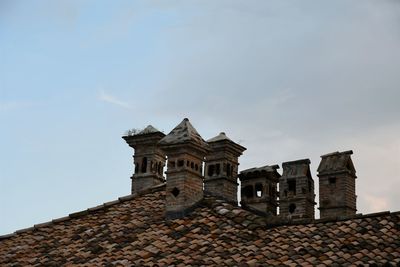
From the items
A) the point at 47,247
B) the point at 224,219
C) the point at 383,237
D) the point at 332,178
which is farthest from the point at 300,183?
the point at 47,247

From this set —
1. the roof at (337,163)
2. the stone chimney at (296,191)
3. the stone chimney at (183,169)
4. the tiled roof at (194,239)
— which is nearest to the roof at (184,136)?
the stone chimney at (183,169)

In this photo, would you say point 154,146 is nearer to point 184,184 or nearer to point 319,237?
point 184,184

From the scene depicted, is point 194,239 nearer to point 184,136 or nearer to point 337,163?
point 184,136

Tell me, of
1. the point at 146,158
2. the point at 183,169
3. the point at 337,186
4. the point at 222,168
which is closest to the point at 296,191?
the point at 337,186

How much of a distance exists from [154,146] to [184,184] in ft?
11.6

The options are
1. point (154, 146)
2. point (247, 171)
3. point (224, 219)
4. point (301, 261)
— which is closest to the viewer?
point (301, 261)

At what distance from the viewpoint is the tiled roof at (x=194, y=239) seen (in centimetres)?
1478

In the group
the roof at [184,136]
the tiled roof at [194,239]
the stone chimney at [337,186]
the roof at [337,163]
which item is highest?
the roof at [184,136]

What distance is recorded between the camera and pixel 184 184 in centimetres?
1798

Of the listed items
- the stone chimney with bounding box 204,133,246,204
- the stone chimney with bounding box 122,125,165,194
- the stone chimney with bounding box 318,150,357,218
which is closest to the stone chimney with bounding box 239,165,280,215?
the stone chimney with bounding box 204,133,246,204

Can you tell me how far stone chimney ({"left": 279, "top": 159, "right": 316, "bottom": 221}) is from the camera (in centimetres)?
1859

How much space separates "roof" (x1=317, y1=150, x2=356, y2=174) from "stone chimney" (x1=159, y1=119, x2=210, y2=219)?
258 cm

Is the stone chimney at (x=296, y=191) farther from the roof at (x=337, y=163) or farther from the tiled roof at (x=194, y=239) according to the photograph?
the tiled roof at (x=194, y=239)

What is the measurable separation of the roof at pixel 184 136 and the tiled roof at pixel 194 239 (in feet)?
4.49
